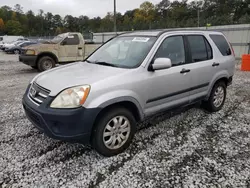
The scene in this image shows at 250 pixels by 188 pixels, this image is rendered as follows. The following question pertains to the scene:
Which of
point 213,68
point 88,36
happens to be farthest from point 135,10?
point 213,68

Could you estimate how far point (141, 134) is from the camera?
11.7 feet

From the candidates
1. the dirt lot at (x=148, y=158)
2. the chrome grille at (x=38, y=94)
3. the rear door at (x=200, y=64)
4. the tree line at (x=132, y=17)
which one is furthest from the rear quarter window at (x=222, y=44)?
the tree line at (x=132, y=17)

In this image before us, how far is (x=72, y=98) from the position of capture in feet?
8.30

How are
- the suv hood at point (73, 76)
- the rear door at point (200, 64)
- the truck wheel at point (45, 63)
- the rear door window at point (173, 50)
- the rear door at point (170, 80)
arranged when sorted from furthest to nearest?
the truck wheel at point (45, 63), the rear door at point (200, 64), the rear door window at point (173, 50), the rear door at point (170, 80), the suv hood at point (73, 76)

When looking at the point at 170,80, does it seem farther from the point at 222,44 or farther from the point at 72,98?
the point at 222,44

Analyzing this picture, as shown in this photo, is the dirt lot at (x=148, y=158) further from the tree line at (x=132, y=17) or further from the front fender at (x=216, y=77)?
the tree line at (x=132, y=17)

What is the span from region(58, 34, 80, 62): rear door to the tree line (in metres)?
47.8

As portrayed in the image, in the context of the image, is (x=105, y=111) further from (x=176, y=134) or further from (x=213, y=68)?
(x=213, y=68)

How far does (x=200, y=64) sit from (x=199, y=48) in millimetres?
337

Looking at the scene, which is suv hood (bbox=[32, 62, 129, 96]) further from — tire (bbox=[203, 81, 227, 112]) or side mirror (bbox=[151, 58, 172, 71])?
tire (bbox=[203, 81, 227, 112])

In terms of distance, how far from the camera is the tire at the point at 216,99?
4387 millimetres

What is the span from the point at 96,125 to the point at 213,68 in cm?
270

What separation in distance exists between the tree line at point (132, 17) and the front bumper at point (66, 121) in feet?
184

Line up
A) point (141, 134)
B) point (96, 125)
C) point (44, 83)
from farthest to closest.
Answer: point (141, 134)
point (44, 83)
point (96, 125)
